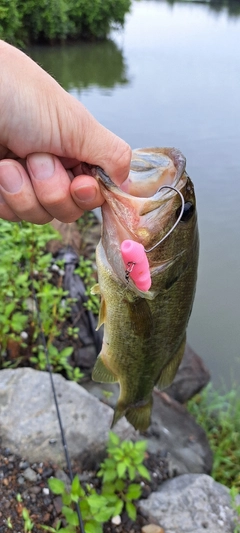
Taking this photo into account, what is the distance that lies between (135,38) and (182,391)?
25353 mm

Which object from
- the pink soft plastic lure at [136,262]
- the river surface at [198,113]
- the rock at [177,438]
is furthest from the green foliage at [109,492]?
the river surface at [198,113]

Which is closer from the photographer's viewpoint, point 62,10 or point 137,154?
point 137,154

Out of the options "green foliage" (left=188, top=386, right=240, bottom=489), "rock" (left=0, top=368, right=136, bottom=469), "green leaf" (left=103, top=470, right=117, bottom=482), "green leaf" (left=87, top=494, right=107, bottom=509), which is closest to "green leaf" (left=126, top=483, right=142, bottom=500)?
"green leaf" (left=103, top=470, right=117, bottom=482)

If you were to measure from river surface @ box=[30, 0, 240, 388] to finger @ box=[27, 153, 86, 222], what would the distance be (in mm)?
1040

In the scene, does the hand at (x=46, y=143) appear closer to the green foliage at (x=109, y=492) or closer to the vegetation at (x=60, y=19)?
the green foliage at (x=109, y=492)

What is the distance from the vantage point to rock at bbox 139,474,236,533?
2.37m

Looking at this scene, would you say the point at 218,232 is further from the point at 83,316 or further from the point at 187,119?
the point at 187,119

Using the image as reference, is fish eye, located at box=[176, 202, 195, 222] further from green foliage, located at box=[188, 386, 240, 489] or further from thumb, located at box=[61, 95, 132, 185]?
green foliage, located at box=[188, 386, 240, 489]

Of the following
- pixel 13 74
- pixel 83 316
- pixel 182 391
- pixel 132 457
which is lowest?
pixel 182 391

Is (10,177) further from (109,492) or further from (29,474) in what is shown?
(109,492)

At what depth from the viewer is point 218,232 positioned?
6.15 m

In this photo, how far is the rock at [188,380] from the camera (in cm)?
390

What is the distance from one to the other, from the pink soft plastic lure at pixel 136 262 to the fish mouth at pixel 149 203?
157mm

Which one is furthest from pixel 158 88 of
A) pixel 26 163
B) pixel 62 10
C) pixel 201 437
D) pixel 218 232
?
pixel 26 163
